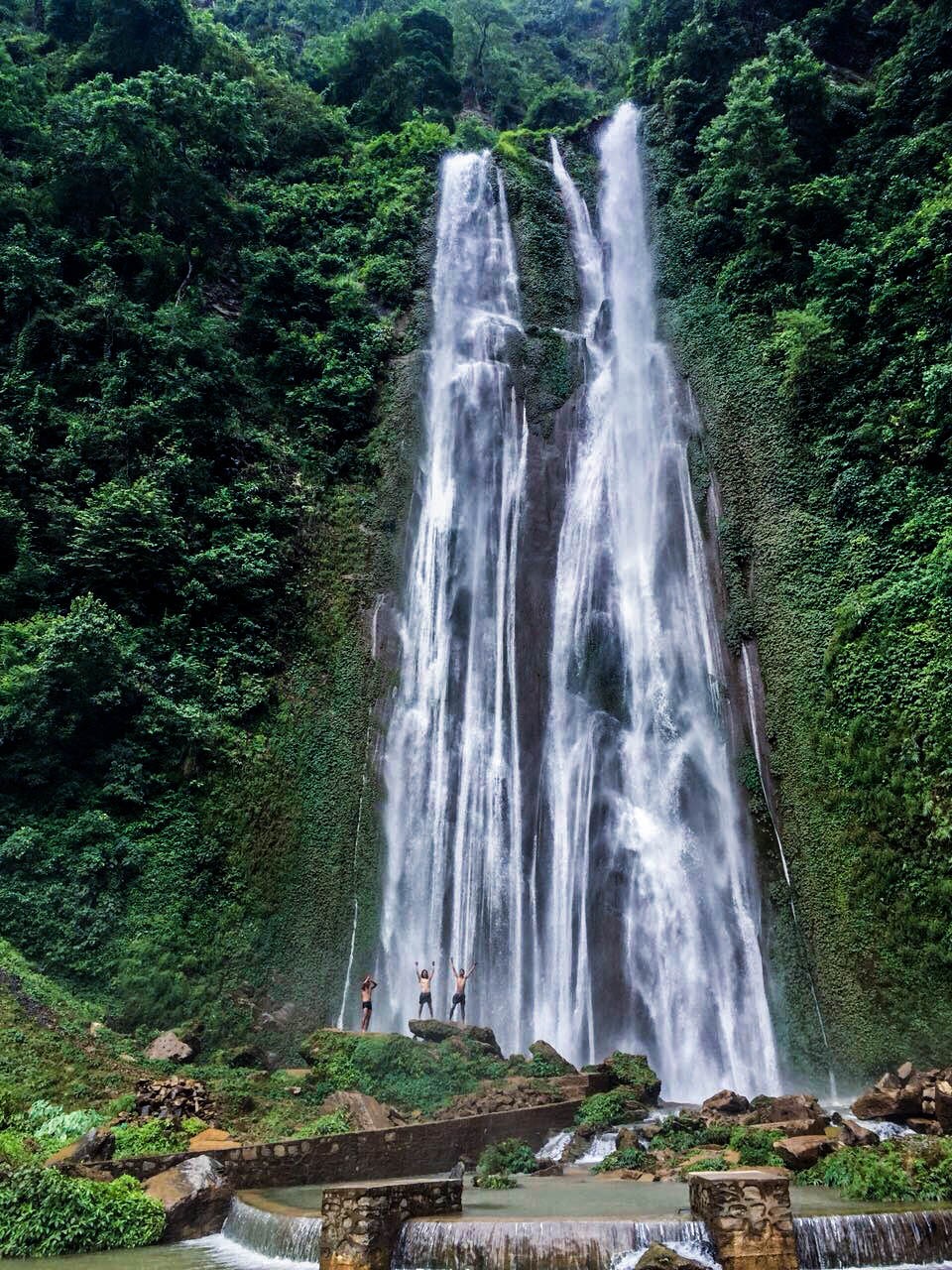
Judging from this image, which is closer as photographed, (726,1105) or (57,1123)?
(57,1123)

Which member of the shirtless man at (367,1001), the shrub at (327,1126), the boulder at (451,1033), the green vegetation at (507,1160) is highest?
the shirtless man at (367,1001)

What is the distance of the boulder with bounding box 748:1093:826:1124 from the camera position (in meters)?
8.73

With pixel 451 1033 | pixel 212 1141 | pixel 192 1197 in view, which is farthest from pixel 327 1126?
pixel 451 1033

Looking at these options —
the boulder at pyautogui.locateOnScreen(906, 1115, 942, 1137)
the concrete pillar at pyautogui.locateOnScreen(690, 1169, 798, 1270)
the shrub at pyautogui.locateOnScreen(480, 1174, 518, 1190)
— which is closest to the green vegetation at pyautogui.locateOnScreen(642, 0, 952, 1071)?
the boulder at pyautogui.locateOnScreen(906, 1115, 942, 1137)

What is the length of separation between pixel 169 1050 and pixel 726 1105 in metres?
7.05

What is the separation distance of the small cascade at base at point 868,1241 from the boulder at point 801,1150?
1.87m

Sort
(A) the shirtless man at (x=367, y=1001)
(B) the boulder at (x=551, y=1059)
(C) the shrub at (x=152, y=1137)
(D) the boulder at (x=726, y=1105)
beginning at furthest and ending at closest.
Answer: (A) the shirtless man at (x=367, y=1001)
(B) the boulder at (x=551, y=1059)
(D) the boulder at (x=726, y=1105)
(C) the shrub at (x=152, y=1137)

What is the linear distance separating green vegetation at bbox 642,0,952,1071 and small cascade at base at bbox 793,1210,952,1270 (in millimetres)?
7231

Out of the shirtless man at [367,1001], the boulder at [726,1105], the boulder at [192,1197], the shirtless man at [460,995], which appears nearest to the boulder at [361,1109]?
the boulder at [192,1197]

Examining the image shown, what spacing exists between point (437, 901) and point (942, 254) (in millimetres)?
15017

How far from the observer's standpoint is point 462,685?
17.5 m

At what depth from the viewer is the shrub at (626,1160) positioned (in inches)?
330

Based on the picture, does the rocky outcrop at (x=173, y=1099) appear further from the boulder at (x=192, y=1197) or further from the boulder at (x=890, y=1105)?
the boulder at (x=890, y=1105)

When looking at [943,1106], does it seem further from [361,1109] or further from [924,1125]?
[361,1109]
